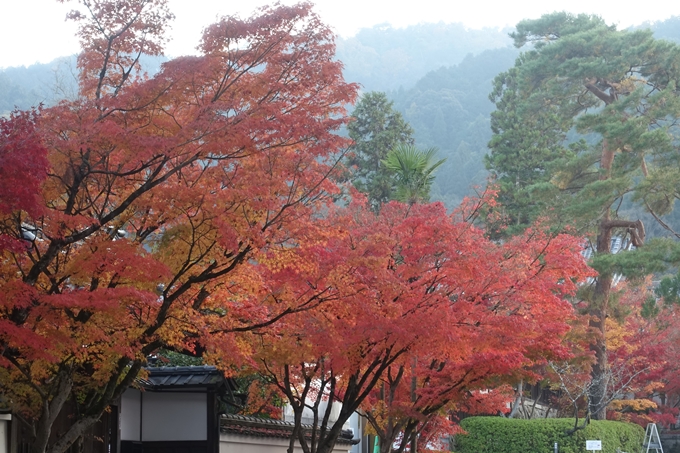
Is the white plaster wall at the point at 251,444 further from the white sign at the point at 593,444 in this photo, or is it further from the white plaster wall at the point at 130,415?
the white sign at the point at 593,444

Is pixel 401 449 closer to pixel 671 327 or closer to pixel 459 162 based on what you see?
pixel 671 327

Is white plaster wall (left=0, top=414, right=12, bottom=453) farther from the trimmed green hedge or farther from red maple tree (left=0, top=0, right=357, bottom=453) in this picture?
the trimmed green hedge

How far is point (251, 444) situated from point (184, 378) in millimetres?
2957

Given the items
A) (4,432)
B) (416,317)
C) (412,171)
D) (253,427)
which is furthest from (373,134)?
(4,432)

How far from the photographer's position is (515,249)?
60.8 ft

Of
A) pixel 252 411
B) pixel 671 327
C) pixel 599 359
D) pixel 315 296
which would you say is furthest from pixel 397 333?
pixel 671 327

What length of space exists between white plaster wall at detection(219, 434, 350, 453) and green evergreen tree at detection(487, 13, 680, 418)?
566 inches

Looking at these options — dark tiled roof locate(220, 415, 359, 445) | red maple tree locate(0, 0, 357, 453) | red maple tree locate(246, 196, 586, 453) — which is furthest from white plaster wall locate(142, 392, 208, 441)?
red maple tree locate(0, 0, 357, 453)

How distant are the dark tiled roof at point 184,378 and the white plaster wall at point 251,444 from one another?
148 centimetres

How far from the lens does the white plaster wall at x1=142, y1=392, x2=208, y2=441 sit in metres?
16.7

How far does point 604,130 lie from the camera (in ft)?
98.5

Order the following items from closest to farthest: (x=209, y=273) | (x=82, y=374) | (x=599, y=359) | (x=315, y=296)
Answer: (x=209, y=273) < (x=315, y=296) < (x=82, y=374) < (x=599, y=359)

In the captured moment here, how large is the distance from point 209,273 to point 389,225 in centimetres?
766

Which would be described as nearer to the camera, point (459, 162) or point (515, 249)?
point (515, 249)
